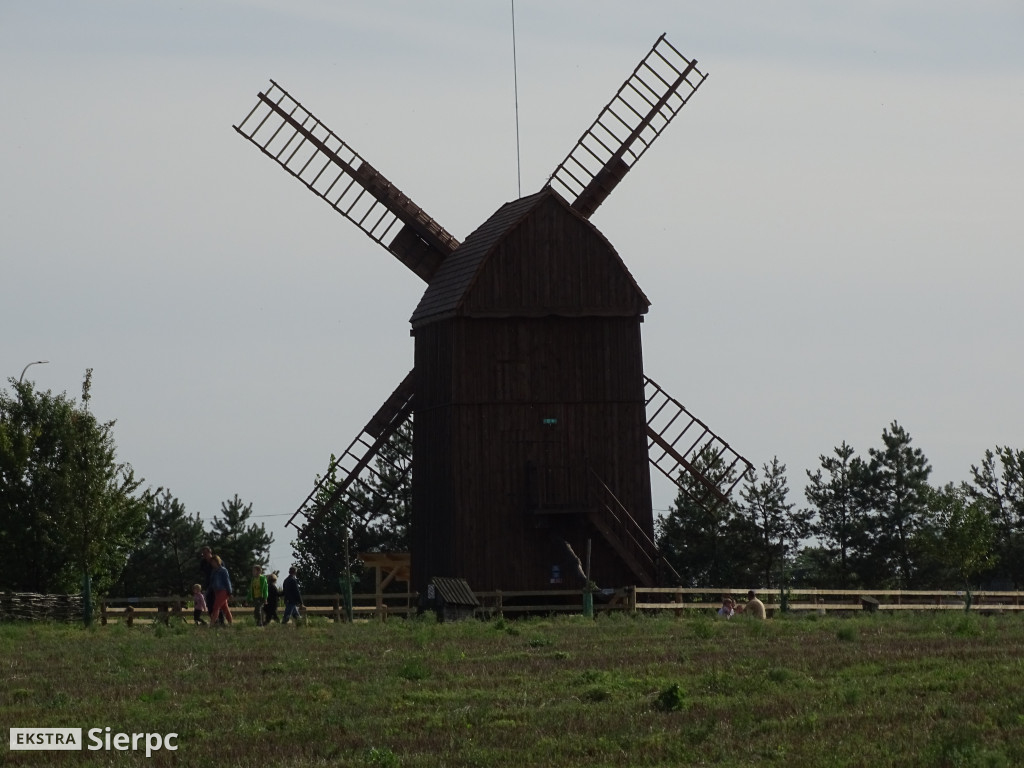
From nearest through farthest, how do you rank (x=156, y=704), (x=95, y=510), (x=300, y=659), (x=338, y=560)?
(x=156, y=704)
(x=300, y=659)
(x=95, y=510)
(x=338, y=560)

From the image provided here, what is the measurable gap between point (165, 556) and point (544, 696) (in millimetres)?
47877

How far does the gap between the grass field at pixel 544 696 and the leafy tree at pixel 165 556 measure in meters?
36.8

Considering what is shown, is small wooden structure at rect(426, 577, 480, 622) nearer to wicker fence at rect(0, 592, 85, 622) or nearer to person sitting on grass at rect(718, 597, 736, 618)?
person sitting on grass at rect(718, 597, 736, 618)

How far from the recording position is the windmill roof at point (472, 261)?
38531mm

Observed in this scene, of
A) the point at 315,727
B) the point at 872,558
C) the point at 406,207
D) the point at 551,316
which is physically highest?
the point at 406,207

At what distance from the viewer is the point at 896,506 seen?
57031 millimetres

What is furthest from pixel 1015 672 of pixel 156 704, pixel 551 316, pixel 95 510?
pixel 95 510

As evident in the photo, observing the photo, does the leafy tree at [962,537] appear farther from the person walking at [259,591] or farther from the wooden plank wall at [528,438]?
the person walking at [259,591]

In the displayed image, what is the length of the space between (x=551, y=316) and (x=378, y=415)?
586 centimetres

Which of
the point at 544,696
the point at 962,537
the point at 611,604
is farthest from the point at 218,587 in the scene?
the point at 962,537

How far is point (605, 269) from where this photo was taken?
39156 mm

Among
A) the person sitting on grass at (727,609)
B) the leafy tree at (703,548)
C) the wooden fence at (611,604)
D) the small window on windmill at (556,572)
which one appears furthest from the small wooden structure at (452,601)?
the leafy tree at (703,548)

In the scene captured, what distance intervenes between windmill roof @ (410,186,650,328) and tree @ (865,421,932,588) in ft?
67.9

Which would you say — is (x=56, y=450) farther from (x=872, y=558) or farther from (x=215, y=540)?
(x=872, y=558)
